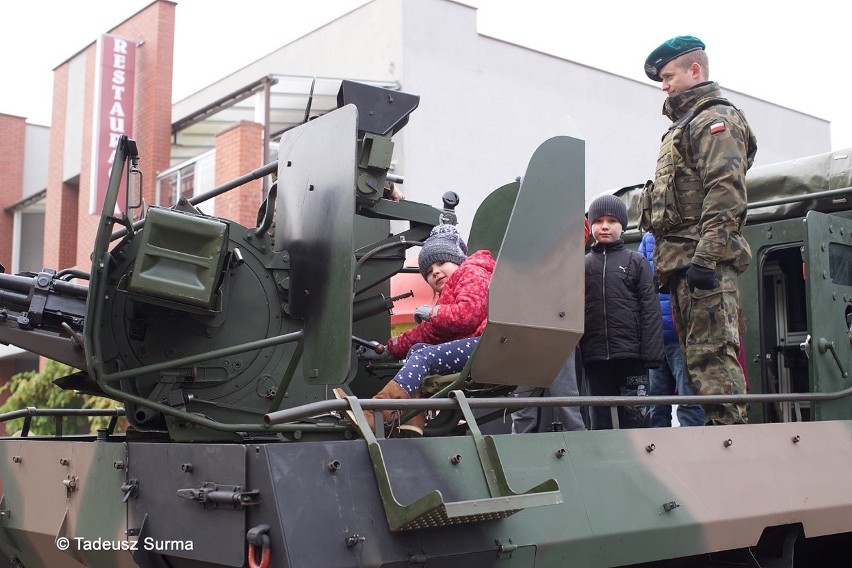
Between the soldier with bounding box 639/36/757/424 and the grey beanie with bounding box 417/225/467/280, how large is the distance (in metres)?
1.03

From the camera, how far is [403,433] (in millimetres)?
4023

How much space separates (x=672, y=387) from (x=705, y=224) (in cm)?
135

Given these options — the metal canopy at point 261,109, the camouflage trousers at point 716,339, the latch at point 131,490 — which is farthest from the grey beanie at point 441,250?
the metal canopy at point 261,109

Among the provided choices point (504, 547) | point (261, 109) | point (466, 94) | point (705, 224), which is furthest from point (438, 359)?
point (466, 94)

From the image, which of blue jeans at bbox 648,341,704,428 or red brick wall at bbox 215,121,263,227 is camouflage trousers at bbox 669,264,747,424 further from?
red brick wall at bbox 215,121,263,227

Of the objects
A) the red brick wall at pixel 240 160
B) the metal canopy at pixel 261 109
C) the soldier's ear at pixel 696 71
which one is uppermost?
the metal canopy at pixel 261 109

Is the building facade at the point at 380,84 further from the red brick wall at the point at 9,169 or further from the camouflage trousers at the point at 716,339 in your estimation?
the camouflage trousers at the point at 716,339

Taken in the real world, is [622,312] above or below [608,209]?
below

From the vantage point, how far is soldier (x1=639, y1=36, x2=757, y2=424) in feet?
15.8

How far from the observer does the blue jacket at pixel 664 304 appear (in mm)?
5613

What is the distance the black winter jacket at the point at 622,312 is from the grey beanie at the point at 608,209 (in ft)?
0.65

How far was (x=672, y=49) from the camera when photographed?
5.18 meters

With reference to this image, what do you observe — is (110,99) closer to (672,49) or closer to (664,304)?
(664,304)

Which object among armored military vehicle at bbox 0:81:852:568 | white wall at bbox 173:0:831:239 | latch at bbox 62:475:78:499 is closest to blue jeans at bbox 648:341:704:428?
armored military vehicle at bbox 0:81:852:568
